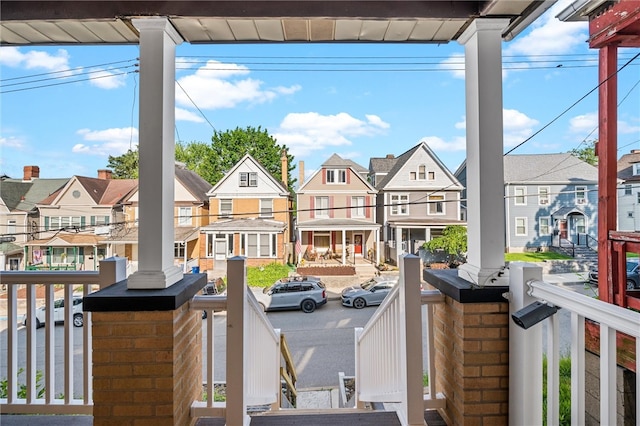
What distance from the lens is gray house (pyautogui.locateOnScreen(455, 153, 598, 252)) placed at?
3.35 m

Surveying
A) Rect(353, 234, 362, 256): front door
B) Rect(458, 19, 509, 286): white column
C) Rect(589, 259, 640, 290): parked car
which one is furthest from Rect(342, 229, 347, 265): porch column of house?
Rect(458, 19, 509, 286): white column

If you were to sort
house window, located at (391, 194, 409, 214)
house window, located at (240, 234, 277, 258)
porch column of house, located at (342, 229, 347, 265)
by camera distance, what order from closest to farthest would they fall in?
house window, located at (391, 194, 409, 214) < porch column of house, located at (342, 229, 347, 265) < house window, located at (240, 234, 277, 258)

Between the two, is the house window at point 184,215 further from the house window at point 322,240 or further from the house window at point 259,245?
the house window at point 322,240

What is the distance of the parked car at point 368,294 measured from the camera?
6621mm

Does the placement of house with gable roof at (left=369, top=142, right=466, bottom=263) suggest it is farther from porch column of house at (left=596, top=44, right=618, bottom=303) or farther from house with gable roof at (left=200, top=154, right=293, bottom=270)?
porch column of house at (left=596, top=44, right=618, bottom=303)

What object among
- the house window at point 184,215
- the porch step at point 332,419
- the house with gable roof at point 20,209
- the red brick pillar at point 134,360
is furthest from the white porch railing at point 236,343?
the house window at point 184,215

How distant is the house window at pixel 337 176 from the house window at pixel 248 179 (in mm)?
2845

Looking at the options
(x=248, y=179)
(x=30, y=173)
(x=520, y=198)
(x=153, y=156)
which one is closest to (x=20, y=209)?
(x=30, y=173)

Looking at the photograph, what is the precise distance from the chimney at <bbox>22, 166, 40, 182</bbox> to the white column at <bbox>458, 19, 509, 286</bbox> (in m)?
3.69

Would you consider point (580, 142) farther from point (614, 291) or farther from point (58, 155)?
point (58, 155)

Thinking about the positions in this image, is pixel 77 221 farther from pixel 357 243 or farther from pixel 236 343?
pixel 357 243

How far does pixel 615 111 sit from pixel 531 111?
526 millimetres

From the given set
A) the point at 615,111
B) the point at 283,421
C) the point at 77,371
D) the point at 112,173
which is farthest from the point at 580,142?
the point at 77,371

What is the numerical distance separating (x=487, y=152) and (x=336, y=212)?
11349 millimetres
